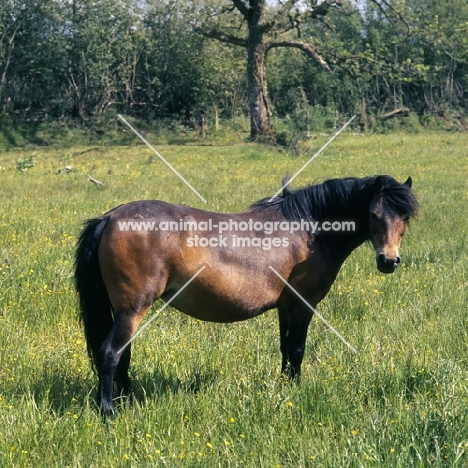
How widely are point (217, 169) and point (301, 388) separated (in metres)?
14.5

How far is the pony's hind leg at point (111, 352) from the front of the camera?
4.39 metres

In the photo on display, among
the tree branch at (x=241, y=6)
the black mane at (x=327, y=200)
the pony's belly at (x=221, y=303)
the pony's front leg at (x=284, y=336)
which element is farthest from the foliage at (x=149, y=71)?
the pony's belly at (x=221, y=303)

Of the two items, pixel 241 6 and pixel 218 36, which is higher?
pixel 241 6

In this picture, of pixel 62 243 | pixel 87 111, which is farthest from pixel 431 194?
pixel 87 111

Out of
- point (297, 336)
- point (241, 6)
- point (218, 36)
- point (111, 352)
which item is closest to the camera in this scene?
point (111, 352)

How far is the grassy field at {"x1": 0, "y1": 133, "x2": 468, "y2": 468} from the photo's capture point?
3715mm

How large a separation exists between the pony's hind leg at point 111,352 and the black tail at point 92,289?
30 centimetres

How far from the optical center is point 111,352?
4.39 m

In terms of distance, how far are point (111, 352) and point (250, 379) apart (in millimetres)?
1110

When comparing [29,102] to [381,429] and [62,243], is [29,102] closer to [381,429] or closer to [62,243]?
[62,243]

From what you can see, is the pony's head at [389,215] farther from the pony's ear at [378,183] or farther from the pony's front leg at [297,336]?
the pony's front leg at [297,336]

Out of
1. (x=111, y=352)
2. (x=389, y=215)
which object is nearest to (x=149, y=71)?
(x=389, y=215)

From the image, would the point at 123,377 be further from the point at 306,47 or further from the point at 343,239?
the point at 306,47

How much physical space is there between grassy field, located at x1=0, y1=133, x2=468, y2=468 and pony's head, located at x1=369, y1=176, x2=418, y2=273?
0.87 m
